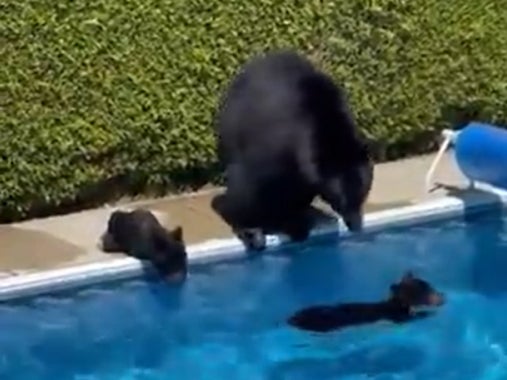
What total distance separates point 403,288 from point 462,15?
2.29 m

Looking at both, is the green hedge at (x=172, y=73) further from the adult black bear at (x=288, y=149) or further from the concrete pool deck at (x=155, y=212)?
the adult black bear at (x=288, y=149)

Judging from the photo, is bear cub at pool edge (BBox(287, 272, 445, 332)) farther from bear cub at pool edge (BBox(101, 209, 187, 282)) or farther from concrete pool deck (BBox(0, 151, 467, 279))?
concrete pool deck (BBox(0, 151, 467, 279))

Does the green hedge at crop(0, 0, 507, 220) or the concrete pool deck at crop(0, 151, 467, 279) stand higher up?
the green hedge at crop(0, 0, 507, 220)

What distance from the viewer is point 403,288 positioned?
711cm

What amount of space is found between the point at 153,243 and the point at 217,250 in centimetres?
43

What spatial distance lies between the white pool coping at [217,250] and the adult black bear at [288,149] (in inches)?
5.1

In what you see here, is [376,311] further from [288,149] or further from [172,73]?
[172,73]

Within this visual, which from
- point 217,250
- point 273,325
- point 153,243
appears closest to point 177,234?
point 153,243

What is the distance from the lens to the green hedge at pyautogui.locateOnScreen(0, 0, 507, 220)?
7855 mm

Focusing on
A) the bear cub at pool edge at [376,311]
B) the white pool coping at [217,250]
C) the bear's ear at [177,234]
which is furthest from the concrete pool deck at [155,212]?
the bear cub at pool edge at [376,311]

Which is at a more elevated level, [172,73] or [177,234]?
[172,73]

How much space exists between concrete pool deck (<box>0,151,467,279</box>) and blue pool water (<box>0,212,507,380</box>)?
0.71ft

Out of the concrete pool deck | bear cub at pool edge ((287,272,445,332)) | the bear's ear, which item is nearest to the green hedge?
the concrete pool deck

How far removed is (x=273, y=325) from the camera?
708cm
